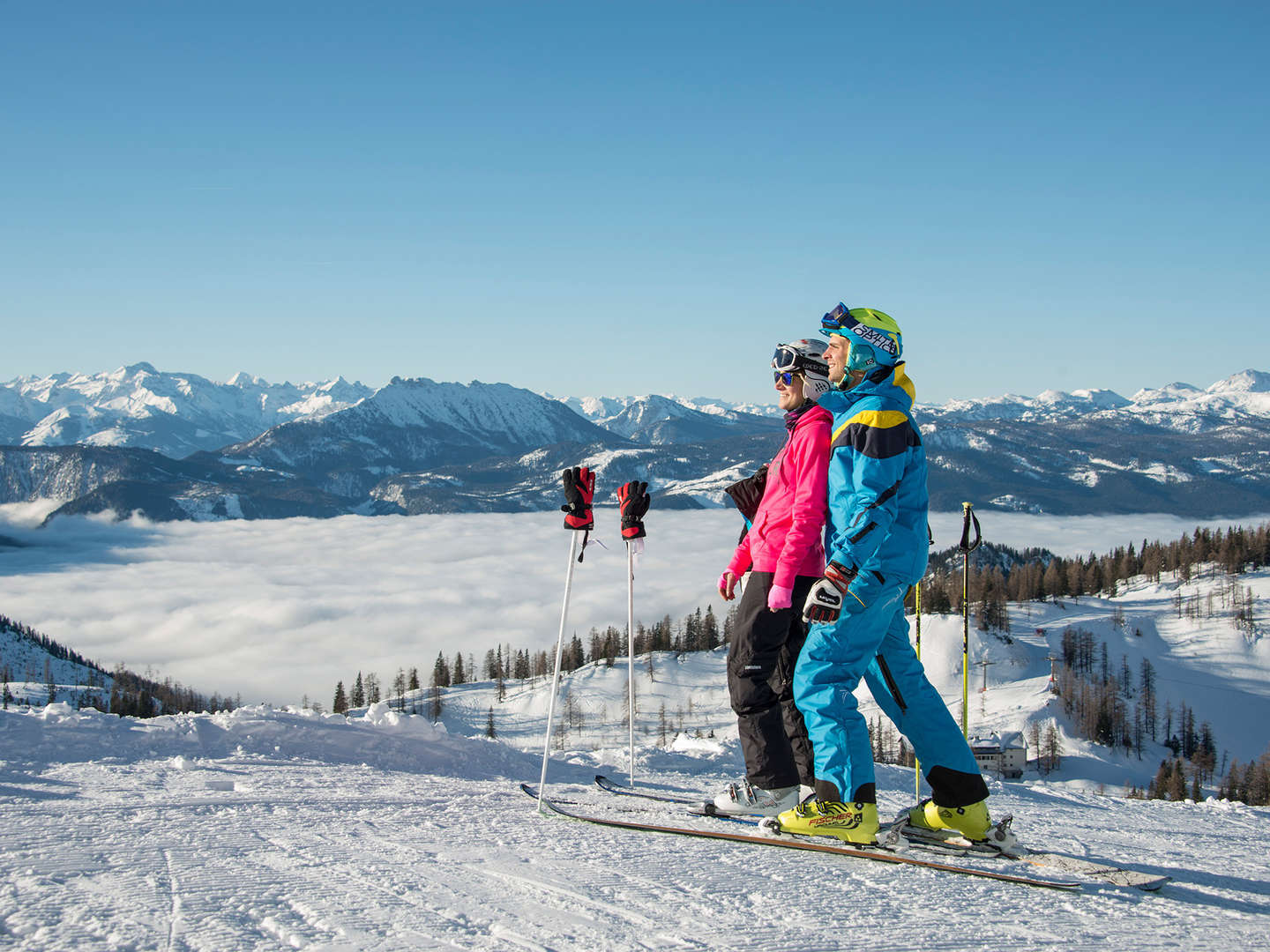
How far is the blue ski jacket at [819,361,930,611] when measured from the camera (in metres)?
5.12

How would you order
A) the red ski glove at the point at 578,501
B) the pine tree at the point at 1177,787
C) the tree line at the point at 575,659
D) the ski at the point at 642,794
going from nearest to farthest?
the ski at the point at 642,794 < the red ski glove at the point at 578,501 < the pine tree at the point at 1177,787 < the tree line at the point at 575,659

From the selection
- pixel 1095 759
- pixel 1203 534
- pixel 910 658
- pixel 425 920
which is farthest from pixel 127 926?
pixel 1203 534

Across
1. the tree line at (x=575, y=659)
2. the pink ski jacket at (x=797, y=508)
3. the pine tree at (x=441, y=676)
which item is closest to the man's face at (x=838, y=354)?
the pink ski jacket at (x=797, y=508)

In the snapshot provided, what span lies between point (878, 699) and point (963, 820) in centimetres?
88

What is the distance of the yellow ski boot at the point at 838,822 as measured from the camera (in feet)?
17.2


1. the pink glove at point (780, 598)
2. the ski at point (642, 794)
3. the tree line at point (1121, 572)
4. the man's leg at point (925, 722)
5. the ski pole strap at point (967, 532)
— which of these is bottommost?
the tree line at point (1121, 572)

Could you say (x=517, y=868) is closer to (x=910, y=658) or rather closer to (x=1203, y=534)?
(x=910, y=658)

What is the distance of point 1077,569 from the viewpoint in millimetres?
155125

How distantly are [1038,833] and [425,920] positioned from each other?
5.38 metres

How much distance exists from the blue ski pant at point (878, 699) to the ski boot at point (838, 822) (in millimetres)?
78

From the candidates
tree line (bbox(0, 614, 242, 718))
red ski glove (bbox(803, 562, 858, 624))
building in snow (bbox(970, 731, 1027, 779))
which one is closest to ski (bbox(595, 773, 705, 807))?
red ski glove (bbox(803, 562, 858, 624))

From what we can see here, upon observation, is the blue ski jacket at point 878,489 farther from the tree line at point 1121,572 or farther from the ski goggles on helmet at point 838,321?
the tree line at point 1121,572

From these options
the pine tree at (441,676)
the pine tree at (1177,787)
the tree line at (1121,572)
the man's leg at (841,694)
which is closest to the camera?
the man's leg at (841,694)

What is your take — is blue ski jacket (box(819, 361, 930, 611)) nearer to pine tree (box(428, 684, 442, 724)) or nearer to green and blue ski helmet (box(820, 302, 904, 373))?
green and blue ski helmet (box(820, 302, 904, 373))
